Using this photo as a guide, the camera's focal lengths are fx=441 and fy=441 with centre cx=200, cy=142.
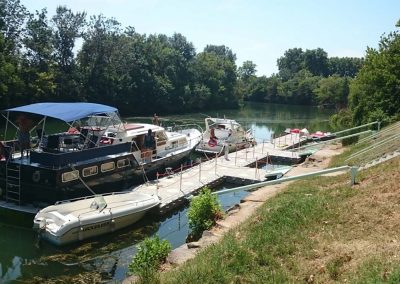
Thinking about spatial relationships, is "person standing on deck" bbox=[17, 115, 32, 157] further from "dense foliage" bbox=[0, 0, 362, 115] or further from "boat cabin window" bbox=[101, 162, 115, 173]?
"dense foliage" bbox=[0, 0, 362, 115]

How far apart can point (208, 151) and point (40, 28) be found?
40538 mm

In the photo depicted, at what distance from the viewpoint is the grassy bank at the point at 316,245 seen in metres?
8.08

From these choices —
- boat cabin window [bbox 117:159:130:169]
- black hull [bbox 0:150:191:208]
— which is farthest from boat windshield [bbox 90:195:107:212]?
boat cabin window [bbox 117:159:130:169]

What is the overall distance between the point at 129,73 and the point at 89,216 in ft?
198

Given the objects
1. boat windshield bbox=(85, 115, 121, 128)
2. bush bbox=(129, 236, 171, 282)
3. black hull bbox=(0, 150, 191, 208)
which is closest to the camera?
bush bbox=(129, 236, 171, 282)

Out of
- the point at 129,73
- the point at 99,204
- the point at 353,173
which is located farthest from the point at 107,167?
the point at 129,73

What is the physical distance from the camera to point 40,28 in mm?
62031

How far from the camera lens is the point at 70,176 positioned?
1845 cm

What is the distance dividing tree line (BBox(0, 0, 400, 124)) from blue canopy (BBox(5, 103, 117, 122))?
1973 cm

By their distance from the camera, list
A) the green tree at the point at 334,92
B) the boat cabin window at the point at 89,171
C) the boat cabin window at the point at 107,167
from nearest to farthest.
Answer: the boat cabin window at the point at 89,171, the boat cabin window at the point at 107,167, the green tree at the point at 334,92

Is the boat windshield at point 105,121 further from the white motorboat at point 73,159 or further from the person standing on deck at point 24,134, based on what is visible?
the person standing on deck at point 24,134

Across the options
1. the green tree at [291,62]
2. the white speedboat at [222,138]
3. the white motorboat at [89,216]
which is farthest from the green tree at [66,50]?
the green tree at [291,62]

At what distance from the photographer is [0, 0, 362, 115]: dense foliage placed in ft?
186

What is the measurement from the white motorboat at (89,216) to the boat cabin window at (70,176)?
3.57ft
